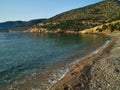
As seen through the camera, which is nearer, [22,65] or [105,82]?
[105,82]

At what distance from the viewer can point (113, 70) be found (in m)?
28.4

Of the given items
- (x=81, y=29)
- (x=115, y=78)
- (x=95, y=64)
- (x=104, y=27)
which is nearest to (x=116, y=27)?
(x=104, y=27)

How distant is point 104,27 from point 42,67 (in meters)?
118

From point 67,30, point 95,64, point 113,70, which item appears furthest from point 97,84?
point 67,30

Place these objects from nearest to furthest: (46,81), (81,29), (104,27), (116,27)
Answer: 1. (46,81)
2. (116,27)
3. (104,27)
4. (81,29)

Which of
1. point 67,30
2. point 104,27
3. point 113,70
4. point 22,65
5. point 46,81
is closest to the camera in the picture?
point 46,81

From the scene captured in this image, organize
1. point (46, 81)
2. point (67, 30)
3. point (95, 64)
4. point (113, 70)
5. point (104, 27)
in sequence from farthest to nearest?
point (67, 30)
point (104, 27)
point (95, 64)
point (113, 70)
point (46, 81)

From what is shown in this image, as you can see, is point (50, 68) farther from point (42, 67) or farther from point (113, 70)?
point (113, 70)

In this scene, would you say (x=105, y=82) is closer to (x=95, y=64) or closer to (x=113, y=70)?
(x=113, y=70)

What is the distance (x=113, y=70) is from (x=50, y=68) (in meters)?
10.6

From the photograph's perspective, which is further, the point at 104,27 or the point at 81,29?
the point at 81,29

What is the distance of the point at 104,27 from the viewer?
484 feet

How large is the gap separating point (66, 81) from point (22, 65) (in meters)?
14.5

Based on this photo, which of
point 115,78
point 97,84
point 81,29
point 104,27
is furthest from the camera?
point 81,29
